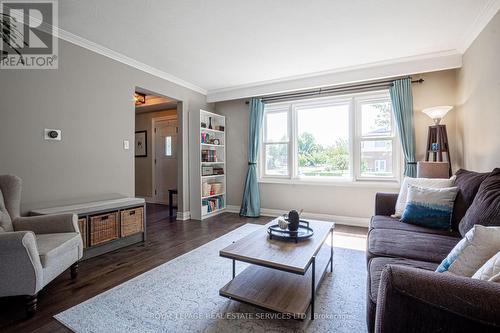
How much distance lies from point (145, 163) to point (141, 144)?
0.53m

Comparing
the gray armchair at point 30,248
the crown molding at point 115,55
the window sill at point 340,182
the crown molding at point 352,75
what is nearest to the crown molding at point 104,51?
the crown molding at point 115,55

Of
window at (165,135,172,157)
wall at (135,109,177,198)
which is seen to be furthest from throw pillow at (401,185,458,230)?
wall at (135,109,177,198)

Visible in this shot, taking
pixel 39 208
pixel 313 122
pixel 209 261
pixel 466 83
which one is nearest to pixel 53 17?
pixel 39 208

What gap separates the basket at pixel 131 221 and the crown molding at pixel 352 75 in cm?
276

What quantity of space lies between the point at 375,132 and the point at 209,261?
3.28 meters

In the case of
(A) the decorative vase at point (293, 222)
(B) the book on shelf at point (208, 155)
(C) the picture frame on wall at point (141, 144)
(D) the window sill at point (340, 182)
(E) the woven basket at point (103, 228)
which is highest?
(C) the picture frame on wall at point (141, 144)

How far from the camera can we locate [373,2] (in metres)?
2.18

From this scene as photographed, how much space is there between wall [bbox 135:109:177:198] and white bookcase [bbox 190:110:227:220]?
2016 mm

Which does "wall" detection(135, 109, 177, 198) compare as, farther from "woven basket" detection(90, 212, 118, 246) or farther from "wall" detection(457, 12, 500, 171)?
"wall" detection(457, 12, 500, 171)

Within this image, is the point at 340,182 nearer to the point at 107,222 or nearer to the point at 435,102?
the point at 435,102

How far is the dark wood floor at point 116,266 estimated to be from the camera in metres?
1.66

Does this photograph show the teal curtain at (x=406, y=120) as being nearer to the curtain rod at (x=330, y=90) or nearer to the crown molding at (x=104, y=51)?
the curtain rod at (x=330, y=90)

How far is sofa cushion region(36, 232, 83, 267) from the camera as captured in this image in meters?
1.77

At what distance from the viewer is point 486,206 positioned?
5.32ft
